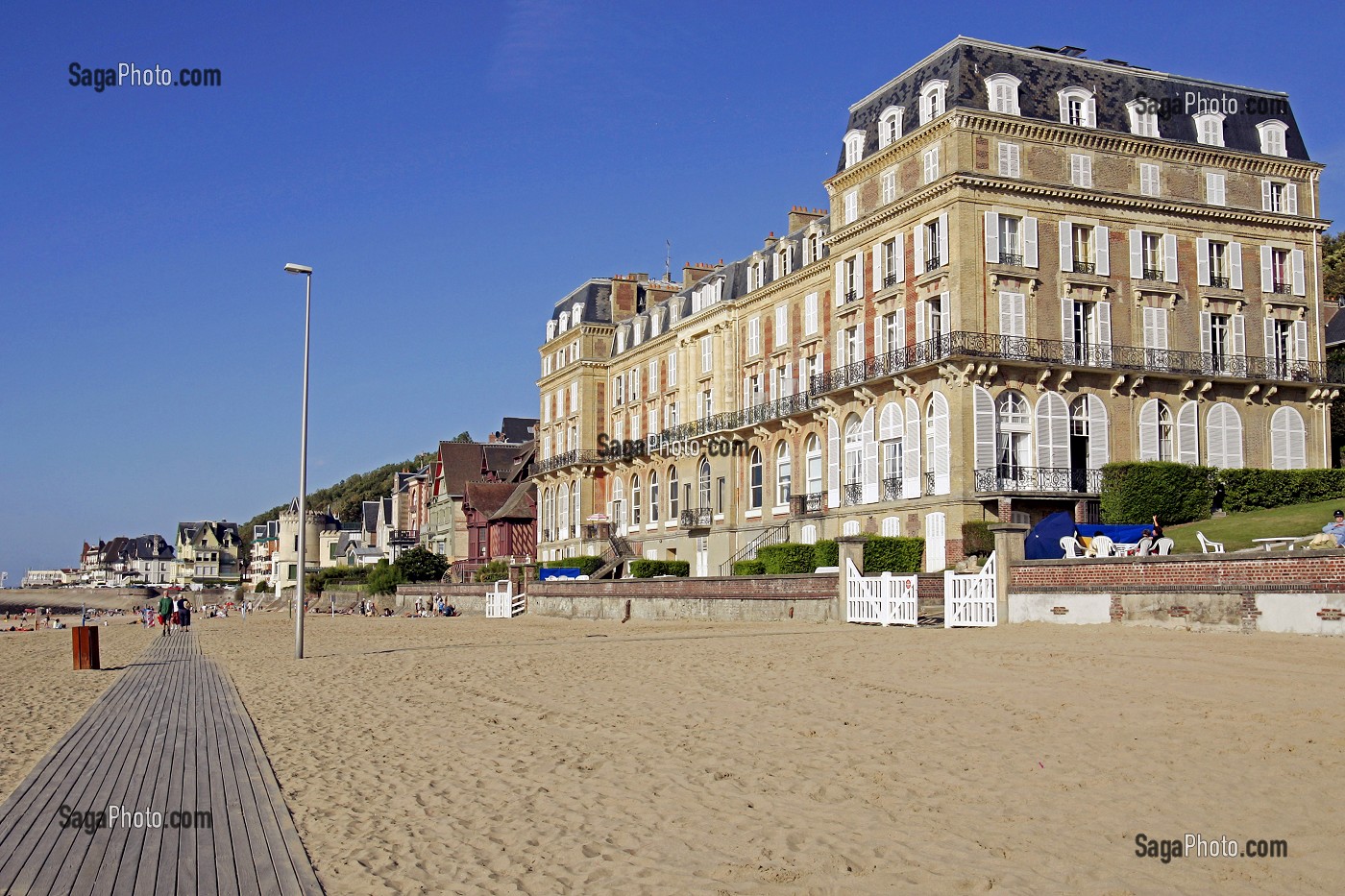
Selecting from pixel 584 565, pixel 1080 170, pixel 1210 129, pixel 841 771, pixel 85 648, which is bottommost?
pixel 85 648

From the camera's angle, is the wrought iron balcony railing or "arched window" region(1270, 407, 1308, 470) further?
"arched window" region(1270, 407, 1308, 470)

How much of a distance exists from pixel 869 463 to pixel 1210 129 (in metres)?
15.4

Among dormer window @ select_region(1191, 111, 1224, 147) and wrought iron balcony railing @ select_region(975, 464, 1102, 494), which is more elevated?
dormer window @ select_region(1191, 111, 1224, 147)

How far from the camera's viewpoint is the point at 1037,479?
34.6 m

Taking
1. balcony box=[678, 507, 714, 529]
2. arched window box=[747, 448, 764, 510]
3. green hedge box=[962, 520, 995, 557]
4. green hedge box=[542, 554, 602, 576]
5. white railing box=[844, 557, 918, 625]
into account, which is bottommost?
white railing box=[844, 557, 918, 625]

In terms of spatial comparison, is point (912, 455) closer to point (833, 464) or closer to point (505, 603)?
point (833, 464)

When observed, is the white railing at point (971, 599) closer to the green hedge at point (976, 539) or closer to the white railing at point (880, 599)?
the white railing at point (880, 599)

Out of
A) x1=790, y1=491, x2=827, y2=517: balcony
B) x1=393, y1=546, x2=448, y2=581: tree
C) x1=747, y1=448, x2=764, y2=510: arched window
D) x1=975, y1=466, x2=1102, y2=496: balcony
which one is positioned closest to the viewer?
x1=975, y1=466, x2=1102, y2=496: balcony

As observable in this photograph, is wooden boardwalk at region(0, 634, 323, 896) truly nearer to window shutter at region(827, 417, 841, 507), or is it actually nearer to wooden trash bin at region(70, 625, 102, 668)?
wooden trash bin at region(70, 625, 102, 668)

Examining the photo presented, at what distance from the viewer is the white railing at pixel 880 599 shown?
2430 cm

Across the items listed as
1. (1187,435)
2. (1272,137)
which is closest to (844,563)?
(1187,435)

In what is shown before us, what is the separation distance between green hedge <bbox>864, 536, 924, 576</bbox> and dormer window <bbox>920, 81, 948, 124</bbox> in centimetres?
1270

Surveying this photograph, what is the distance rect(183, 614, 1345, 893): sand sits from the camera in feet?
23.3

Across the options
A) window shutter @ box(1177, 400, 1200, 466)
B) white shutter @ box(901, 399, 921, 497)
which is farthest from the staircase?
window shutter @ box(1177, 400, 1200, 466)
